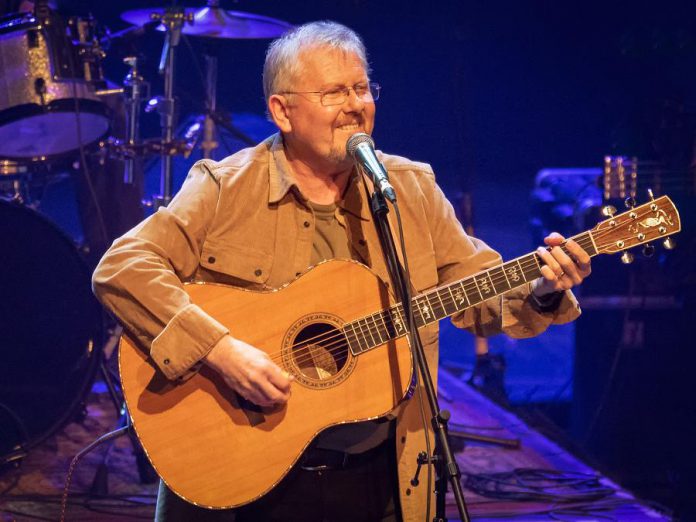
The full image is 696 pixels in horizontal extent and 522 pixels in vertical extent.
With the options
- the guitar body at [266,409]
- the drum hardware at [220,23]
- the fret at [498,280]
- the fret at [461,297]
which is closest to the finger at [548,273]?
the fret at [498,280]

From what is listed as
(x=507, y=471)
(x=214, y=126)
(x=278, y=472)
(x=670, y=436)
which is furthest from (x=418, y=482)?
(x=214, y=126)

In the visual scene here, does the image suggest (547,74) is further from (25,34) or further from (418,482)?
(418,482)

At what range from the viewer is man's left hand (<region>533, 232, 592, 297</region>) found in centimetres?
280

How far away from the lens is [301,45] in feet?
10.2

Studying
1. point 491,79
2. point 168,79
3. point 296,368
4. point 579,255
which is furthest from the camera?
point 491,79

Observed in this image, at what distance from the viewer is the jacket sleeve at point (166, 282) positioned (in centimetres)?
278

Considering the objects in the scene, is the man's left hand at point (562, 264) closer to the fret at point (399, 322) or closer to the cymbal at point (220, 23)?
the fret at point (399, 322)

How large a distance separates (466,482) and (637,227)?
250cm

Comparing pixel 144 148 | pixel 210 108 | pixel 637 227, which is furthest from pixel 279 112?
pixel 210 108

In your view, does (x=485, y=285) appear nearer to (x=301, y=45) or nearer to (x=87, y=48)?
(x=301, y=45)

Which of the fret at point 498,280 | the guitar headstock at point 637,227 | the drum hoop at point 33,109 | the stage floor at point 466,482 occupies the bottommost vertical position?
the stage floor at point 466,482

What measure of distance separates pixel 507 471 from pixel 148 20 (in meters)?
3.51

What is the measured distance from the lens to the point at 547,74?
8.18 meters

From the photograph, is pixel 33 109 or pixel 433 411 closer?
pixel 433 411
